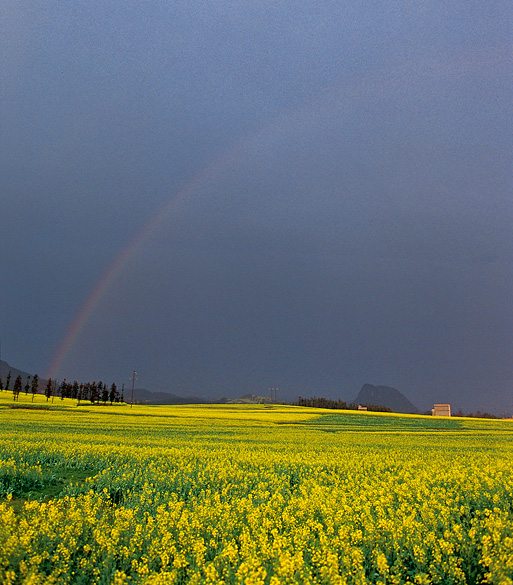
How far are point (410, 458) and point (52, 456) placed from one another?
1505 centimetres

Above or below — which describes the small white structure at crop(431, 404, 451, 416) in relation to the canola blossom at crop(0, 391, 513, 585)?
below

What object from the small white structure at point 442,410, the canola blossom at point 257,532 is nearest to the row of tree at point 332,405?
the small white structure at point 442,410

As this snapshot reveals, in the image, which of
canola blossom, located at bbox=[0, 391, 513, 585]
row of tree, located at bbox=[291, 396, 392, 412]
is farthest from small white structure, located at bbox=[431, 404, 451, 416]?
canola blossom, located at bbox=[0, 391, 513, 585]

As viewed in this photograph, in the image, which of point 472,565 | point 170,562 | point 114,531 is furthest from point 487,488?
point 114,531

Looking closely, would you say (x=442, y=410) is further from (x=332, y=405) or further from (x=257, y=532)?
(x=257, y=532)

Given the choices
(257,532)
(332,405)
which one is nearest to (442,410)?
(332,405)

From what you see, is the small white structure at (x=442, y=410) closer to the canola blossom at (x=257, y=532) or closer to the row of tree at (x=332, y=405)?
the row of tree at (x=332, y=405)

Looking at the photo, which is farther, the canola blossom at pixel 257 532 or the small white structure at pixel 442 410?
the small white structure at pixel 442 410

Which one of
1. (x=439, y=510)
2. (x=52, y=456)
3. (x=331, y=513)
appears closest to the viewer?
(x=331, y=513)

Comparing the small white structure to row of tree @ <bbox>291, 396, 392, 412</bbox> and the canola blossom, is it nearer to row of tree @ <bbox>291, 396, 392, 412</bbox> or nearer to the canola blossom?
row of tree @ <bbox>291, 396, 392, 412</bbox>

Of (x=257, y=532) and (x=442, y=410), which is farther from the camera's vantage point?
(x=442, y=410)

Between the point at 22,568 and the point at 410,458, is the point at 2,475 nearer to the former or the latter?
the point at 22,568

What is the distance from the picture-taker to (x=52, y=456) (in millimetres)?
17781

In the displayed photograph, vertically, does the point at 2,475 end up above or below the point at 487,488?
below
